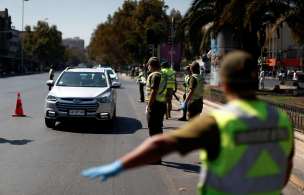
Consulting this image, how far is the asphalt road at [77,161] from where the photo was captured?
5.09 m

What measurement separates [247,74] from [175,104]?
15157mm

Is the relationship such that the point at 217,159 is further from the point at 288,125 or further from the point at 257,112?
the point at 288,125

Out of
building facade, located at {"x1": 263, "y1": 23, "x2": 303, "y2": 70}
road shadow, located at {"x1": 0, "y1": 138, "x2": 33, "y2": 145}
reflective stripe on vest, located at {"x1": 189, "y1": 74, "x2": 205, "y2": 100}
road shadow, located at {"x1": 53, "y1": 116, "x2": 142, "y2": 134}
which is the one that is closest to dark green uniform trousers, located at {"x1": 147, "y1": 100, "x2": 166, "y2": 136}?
reflective stripe on vest, located at {"x1": 189, "y1": 74, "x2": 205, "y2": 100}

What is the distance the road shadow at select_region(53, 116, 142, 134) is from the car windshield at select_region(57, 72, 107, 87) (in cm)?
115

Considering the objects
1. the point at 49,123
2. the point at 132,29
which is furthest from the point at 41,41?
the point at 49,123

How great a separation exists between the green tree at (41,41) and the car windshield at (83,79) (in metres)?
109

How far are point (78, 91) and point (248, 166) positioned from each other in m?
8.33

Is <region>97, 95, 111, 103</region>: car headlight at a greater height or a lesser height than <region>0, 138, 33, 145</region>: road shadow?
greater

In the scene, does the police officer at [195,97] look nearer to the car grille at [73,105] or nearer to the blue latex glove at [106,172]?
the car grille at [73,105]

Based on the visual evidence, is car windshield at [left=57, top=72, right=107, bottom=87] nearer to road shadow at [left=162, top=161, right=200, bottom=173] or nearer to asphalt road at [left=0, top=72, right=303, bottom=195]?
asphalt road at [left=0, top=72, right=303, bottom=195]

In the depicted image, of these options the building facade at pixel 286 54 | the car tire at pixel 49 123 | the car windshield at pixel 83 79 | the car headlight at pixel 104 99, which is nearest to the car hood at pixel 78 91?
the car headlight at pixel 104 99

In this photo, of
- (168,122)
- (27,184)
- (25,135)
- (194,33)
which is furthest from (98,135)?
(194,33)

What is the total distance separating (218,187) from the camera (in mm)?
1970

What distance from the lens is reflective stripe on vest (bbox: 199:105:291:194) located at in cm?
194
